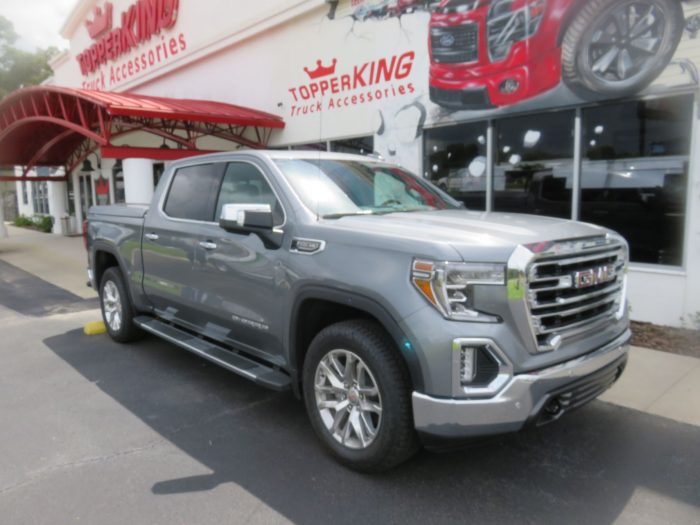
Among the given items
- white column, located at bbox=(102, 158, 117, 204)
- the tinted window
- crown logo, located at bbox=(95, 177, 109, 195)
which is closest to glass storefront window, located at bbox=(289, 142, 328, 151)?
the tinted window

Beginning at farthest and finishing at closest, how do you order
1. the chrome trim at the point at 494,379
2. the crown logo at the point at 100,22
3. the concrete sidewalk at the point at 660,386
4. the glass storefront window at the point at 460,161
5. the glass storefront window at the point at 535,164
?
the crown logo at the point at 100,22 < the glass storefront window at the point at 460,161 < the glass storefront window at the point at 535,164 < the concrete sidewalk at the point at 660,386 < the chrome trim at the point at 494,379

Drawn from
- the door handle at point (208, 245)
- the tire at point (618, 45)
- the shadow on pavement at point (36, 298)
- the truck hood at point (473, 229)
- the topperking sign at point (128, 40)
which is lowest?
the shadow on pavement at point (36, 298)

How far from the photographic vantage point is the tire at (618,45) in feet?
19.8

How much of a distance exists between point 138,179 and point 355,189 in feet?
29.9

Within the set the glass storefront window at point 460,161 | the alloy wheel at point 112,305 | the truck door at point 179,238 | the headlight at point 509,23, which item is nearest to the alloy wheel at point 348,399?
the truck door at point 179,238

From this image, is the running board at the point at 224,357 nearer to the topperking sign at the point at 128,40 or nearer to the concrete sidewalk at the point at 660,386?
the concrete sidewalk at the point at 660,386

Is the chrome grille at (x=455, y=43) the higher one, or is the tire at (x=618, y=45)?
the chrome grille at (x=455, y=43)

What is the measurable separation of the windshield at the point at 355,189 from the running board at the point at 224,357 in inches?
44.5

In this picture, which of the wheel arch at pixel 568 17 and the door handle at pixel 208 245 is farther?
the wheel arch at pixel 568 17

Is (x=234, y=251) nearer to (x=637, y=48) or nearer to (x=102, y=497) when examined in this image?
(x=102, y=497)

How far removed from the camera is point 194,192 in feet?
15.3

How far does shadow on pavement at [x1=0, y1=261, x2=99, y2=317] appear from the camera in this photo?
799 cm

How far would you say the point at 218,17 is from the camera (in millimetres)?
13172

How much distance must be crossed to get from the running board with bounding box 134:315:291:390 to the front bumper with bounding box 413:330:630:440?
1.19m
